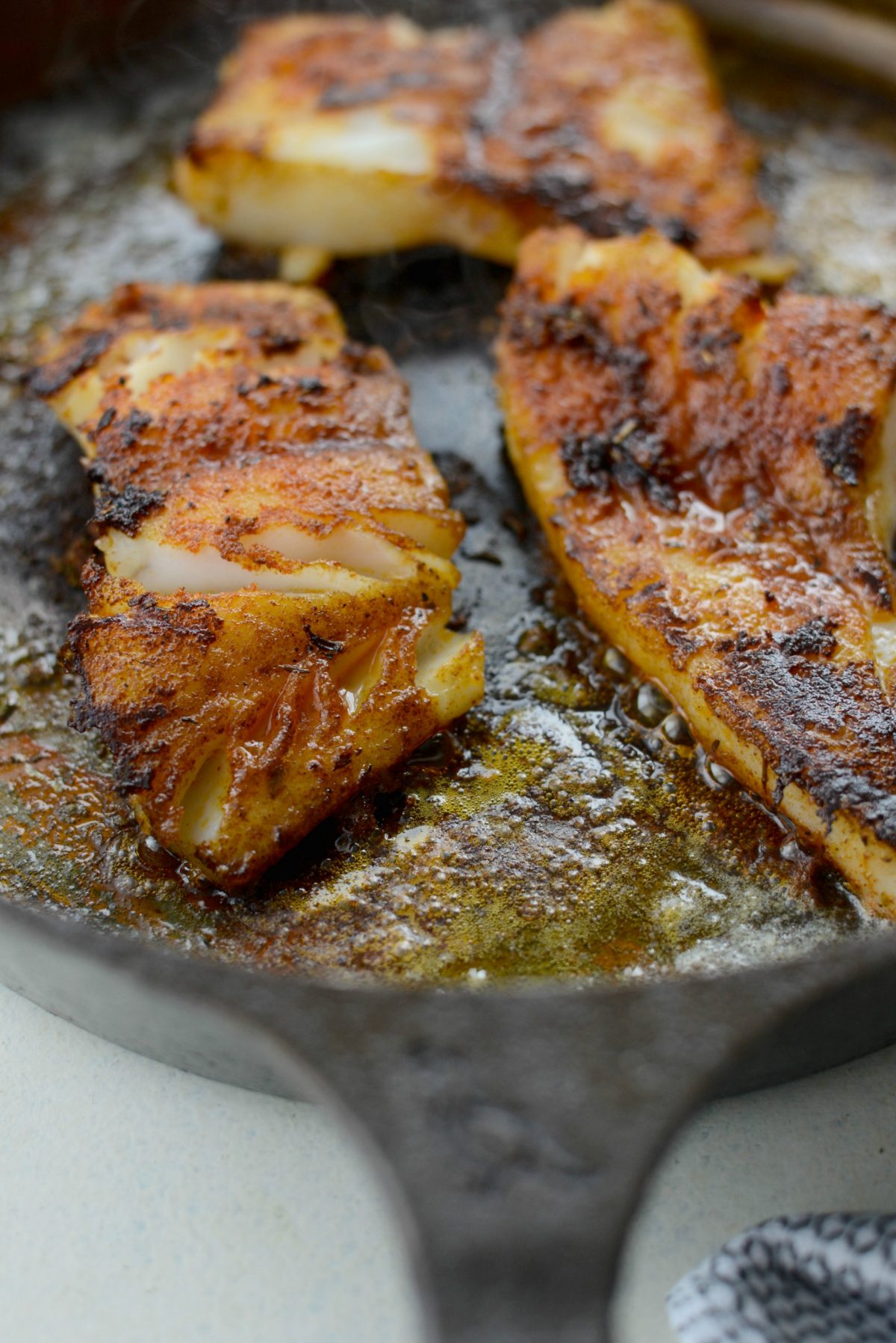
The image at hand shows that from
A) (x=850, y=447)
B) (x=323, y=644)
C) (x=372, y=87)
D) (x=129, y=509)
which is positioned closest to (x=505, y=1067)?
(x=323, y=644)

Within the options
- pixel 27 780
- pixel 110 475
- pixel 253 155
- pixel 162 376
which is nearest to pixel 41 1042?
pixel 27 780

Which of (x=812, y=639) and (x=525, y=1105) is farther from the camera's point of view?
(x=812, y=639)

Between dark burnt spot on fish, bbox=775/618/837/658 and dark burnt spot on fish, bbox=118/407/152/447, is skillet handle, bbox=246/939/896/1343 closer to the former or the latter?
dark burnt spot on fish, bbox=775/618/837/658

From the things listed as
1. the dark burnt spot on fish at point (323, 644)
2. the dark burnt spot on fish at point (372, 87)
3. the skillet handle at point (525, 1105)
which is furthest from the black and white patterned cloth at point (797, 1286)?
the dark burnt spot on fish at point (372, 87)

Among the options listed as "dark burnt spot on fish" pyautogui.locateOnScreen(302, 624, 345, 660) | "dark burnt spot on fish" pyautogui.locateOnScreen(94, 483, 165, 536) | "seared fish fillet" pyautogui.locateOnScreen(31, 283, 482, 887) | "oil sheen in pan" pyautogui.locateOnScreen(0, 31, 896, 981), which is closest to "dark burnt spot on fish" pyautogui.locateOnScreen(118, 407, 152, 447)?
"seared fish fillet" pyautogui.locateOnScreen(31, 283, 482, 887)

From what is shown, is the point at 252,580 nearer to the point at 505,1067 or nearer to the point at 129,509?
the point at 129,509

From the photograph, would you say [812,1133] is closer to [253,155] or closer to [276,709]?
[276,709]

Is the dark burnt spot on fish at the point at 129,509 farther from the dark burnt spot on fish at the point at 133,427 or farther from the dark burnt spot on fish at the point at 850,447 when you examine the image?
the dark burnt spot on fish at the point at 850,447
